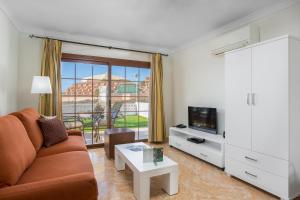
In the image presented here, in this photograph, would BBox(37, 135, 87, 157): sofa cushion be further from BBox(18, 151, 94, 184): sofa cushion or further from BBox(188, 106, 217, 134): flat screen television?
BBox(188, 106, 217, 134): flat screen television

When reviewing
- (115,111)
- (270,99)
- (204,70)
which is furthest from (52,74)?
(270,99)

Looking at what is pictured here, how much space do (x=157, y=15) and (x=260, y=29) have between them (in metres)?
1.65

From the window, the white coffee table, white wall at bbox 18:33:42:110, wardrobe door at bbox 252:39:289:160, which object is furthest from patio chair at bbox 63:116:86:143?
wardrobe door at bbox 252:39:289:160

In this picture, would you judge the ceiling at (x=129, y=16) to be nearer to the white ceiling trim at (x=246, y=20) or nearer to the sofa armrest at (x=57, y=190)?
the white ceiling trim at (x=246, y=20)

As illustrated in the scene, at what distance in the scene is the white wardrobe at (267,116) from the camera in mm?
1941

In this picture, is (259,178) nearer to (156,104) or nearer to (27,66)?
(156,104)

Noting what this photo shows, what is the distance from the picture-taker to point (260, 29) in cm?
276

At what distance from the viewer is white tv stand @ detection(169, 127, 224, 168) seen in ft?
9.32

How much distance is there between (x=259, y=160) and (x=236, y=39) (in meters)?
1.92

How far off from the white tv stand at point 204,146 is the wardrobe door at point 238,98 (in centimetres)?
35

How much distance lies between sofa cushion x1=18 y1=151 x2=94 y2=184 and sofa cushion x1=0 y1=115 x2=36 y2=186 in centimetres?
7

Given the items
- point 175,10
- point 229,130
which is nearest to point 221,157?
point 229,130

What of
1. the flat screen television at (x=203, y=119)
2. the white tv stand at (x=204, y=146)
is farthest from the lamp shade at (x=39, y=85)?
the flat screen television at (x=203, y=119)

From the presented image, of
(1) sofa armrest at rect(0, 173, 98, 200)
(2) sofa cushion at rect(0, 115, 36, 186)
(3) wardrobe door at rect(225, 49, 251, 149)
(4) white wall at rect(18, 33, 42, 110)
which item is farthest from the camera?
(4) white wall at rect(18, 33, 42, 110)
